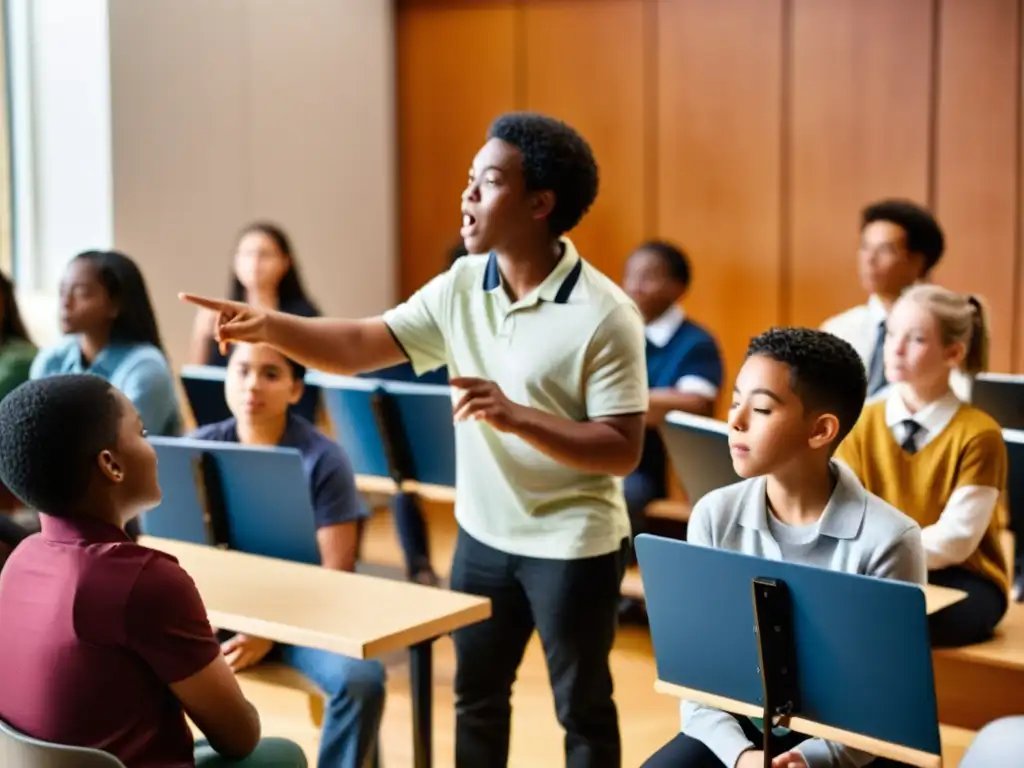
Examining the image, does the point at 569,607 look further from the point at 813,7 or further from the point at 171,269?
the point at 813,7

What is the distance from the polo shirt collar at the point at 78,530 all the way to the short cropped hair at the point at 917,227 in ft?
10.4

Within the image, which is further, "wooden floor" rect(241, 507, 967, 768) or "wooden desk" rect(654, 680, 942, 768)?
"wooden floor" rect(241, 507, 967, 768)

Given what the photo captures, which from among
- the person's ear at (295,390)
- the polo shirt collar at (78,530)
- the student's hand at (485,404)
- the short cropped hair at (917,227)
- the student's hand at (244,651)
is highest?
the short cropped hair at (917,227)

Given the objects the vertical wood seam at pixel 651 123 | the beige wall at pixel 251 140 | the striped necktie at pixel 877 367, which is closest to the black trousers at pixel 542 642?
the striped necktie at pixel 877 367

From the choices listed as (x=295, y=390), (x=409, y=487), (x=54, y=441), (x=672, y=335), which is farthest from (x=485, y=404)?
(x=672, y=335)

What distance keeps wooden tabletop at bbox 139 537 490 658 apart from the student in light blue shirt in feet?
3.30

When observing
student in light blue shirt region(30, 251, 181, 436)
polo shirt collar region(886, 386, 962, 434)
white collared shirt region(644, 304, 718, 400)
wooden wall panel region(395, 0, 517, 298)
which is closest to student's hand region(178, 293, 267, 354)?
student in light blue shirt region(30, 251, 181, 436)

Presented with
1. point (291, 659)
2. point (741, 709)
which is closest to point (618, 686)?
point (291, 659)

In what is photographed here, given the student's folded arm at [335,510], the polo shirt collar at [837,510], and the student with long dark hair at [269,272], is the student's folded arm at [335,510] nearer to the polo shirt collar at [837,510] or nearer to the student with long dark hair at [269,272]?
the polo shirt collar at [837,510]

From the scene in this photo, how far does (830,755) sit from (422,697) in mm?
827

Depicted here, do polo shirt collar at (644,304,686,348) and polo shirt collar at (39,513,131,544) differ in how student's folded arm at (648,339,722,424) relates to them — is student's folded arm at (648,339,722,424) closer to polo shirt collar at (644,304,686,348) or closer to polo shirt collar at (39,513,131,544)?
polo shirt collar at (644,304,686,348)

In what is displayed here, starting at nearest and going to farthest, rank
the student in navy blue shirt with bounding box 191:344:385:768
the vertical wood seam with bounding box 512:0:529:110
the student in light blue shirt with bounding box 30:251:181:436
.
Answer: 1. the student in navy blue shirt with bounding box 191:344:385:768
2. the student in light blue shirt with bounding box 30:251:181:436
3. the vertical wood seam with bounding box 512:0:529:110

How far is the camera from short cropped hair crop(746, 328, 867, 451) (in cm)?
221

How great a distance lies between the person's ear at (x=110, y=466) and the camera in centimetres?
204
